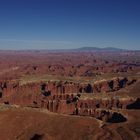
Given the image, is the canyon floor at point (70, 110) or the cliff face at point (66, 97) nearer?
the canyon floor at point (70, 110)

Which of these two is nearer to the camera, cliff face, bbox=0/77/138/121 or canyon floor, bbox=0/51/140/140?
canyon floor, bbox=0/51/140/140

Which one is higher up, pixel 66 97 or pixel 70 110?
pixel 66 97

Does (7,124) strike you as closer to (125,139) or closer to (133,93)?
(125,139)

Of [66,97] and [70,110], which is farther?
[66,97]

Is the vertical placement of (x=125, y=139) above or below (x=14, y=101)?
above

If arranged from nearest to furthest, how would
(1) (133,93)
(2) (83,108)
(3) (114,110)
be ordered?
(3) (114,110) → (2) (83,108) → (1) (133,93)

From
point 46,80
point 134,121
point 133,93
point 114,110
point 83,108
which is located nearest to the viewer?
point 134,121

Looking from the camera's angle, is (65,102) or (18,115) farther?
(65,102)

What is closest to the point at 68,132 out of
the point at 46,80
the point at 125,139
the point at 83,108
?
the point at 125,139

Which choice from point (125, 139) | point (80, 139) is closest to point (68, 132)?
point (80, 139)

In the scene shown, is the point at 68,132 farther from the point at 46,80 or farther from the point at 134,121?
the point at 46,80
